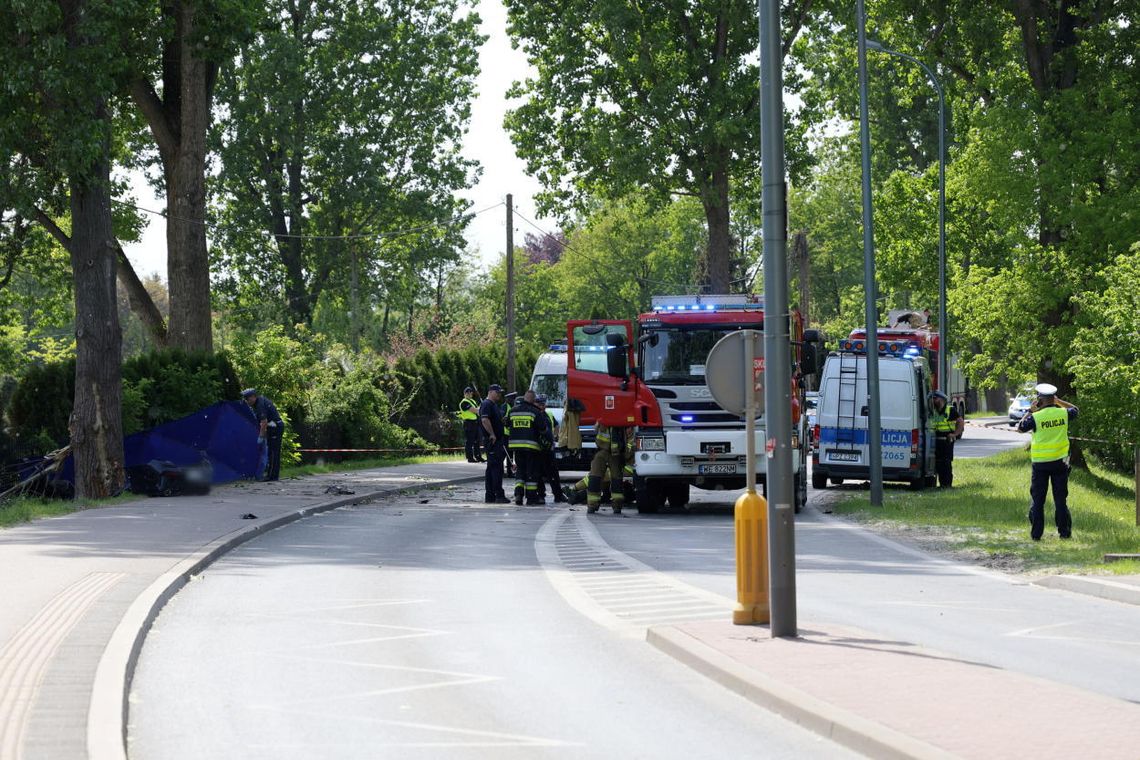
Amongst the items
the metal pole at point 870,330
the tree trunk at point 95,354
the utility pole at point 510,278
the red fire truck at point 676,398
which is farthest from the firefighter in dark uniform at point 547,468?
the utility pole at point 510,278

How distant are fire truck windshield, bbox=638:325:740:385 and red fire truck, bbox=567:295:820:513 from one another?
0.02 meters

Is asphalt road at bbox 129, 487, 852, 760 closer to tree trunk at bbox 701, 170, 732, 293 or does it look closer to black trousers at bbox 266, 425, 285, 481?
black trousers at bbox 266, 425, 285, 481

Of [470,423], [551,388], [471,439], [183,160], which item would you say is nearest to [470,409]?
[470,423]

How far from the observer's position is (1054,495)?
18.8m

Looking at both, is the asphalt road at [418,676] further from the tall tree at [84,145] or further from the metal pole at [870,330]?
the metal pole at [870,330]

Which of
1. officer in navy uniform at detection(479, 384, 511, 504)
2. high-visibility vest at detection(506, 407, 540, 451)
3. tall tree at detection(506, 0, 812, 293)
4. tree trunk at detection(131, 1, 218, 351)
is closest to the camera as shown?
high-visibility vest at detection(506, 407, 540, 451)

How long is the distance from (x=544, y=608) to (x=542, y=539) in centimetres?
674

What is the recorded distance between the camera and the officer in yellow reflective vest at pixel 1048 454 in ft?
60.9

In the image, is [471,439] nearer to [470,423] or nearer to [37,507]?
[470,423]

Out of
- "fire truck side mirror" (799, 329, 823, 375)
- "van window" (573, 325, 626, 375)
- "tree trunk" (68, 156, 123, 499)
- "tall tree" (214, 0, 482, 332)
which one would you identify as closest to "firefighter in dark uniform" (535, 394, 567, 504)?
"van window" (573, 325, 626, 375)

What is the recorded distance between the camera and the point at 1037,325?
3381 cm

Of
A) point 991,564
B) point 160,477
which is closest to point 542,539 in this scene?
point 991,564

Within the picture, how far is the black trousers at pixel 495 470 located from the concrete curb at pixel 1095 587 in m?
12.4

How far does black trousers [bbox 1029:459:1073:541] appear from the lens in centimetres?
1862
